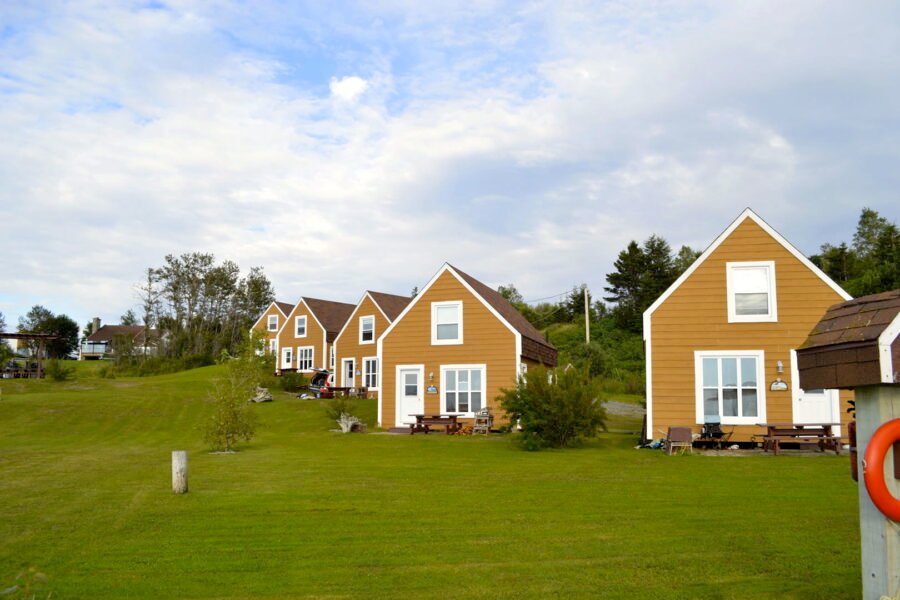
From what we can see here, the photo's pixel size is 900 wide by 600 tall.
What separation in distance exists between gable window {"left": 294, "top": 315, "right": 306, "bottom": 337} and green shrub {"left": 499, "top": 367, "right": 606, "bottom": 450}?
3645cm

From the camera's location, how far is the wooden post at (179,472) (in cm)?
1281

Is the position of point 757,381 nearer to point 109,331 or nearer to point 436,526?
point 436,526

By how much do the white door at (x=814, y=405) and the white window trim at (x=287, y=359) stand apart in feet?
135

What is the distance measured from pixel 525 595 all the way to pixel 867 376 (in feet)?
12.1

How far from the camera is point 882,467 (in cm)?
484

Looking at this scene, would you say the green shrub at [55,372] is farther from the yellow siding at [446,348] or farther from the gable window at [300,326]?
the yellow siding at [446,348]

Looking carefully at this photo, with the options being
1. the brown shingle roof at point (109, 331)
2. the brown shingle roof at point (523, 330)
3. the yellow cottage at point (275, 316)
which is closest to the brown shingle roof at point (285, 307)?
the yellow cottage at point (275, 316)

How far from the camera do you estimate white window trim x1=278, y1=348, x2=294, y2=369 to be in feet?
186

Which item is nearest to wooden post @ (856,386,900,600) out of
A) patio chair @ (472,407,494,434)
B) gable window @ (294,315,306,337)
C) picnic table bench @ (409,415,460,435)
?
patio chair @ (472,407,494,434)

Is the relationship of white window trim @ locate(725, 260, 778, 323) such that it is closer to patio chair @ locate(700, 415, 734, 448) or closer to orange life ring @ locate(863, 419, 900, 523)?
patio chair @ locate(700, 415, 734, 448)

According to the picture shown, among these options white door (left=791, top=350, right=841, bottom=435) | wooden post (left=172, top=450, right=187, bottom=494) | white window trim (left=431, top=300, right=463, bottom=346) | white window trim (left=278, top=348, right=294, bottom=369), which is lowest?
wooden post (left=172, top=450, right=187, bottom=494)

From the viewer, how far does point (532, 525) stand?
32.5ft

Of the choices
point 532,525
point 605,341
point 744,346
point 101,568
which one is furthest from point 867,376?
point 605,341

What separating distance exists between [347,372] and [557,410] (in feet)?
93.0
